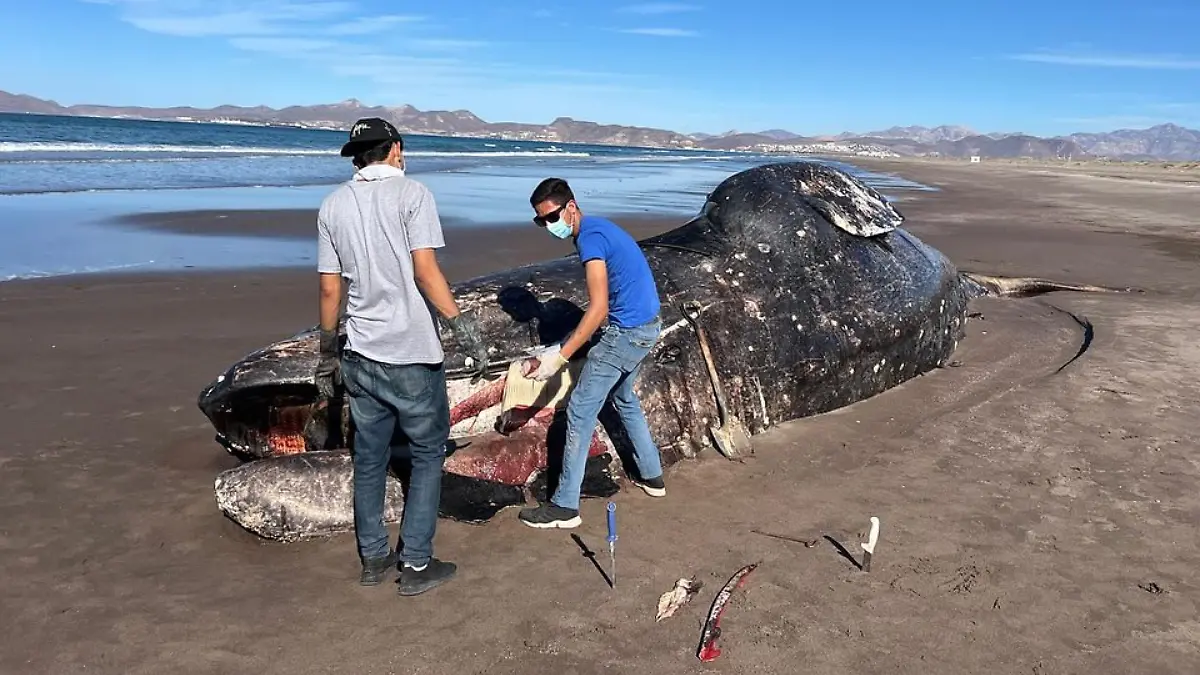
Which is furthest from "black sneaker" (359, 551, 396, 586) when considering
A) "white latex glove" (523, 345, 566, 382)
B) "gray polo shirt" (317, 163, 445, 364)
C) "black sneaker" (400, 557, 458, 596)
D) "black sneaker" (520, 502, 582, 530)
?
"white latex glove" (523, 345, 566, 382)

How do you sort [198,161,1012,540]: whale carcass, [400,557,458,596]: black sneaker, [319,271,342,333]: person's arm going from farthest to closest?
[198,161,1012,540]: whale carcass, [400,557,458,596]: black sneaker, [319,271,342,333]: person's arm

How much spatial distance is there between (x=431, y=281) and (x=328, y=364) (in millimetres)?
766

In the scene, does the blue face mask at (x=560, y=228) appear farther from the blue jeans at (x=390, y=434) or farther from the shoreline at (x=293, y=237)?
the shoreline at (x=293, y=237)

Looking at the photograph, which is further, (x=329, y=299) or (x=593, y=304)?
(x=593, y=304)

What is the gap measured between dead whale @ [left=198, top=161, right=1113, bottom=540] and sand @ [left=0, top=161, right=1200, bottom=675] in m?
0.24

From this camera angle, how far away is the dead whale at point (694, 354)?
4.80 m

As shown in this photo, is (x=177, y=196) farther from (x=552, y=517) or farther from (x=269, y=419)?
(x=552, y=517)

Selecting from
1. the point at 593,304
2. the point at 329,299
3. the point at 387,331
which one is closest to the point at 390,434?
the point at 387,331

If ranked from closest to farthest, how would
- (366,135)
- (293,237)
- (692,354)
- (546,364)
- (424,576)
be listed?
(366,135)
(424,576)
(546,364)
(692,354)
(293,237)

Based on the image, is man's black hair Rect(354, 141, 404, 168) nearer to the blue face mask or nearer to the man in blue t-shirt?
the man in blue t-shirt

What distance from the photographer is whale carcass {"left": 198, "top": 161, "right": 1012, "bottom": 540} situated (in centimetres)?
480

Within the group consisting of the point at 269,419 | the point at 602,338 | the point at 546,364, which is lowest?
the point at 269,419

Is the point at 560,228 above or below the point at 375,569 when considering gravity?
above

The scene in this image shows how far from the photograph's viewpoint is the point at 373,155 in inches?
144
